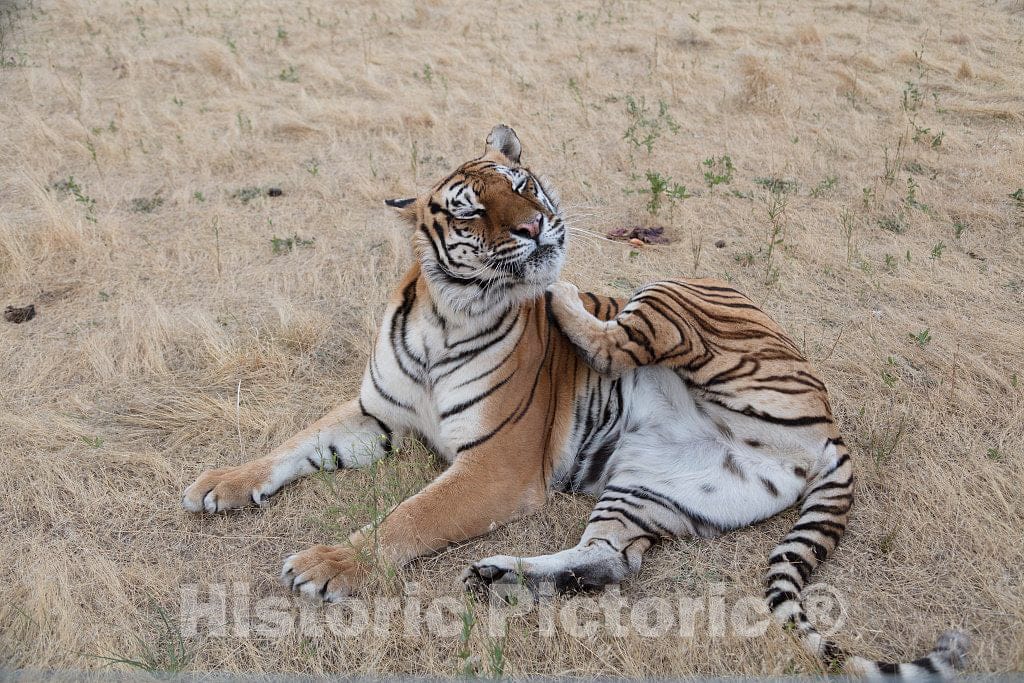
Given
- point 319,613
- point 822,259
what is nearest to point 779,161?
point 822,259

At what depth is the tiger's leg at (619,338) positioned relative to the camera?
336 cm

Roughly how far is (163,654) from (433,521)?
97 cm

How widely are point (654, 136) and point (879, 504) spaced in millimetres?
4267

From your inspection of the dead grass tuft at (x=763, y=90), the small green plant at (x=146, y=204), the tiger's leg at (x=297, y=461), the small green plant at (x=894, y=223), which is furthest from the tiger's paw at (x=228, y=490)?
the dead grass tuft at (x=763, y=90)

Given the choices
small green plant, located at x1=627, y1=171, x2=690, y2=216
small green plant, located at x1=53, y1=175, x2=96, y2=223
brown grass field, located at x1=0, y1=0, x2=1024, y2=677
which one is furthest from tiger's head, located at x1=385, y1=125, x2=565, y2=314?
small green plant, located at x1=53, y1=175, x2=96, y2=223

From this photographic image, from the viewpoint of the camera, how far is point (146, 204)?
5.92 metres

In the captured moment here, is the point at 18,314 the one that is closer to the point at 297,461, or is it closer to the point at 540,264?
the point at 297,461

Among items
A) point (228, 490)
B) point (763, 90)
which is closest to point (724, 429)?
point (228, 490)

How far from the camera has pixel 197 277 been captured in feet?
16.8

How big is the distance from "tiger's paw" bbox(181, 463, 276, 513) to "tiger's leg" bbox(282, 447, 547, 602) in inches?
21.1

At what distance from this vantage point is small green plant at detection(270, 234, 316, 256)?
538 centimetres

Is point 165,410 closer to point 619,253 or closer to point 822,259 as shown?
point 619,253

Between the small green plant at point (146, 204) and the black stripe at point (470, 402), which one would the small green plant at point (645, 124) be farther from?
the black stripe at point (470, 402)

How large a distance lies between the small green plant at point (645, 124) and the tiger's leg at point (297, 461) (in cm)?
397
